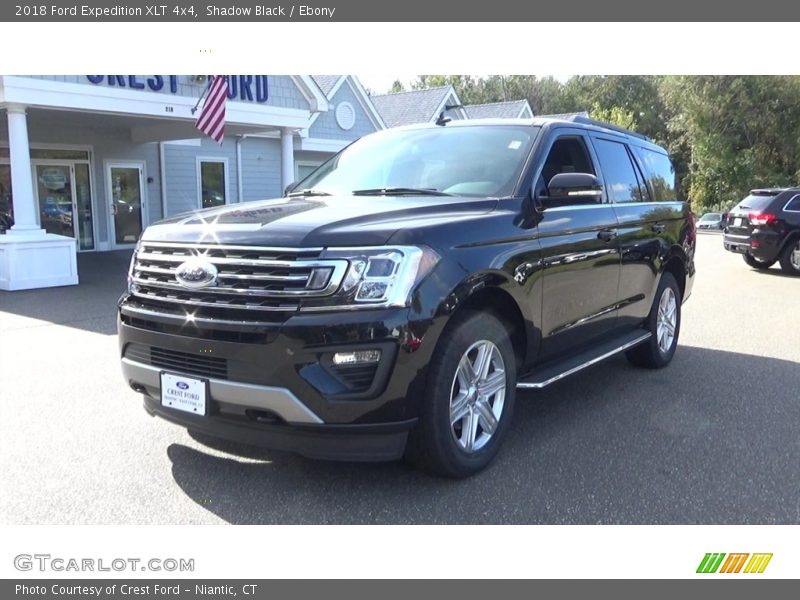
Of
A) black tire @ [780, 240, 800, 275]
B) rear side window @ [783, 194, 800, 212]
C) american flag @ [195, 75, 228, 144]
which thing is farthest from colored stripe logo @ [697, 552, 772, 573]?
rear side window @ [783, 194, 800, 212]

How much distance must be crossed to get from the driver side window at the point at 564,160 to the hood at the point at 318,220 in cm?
57

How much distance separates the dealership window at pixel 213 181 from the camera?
19.8 meters

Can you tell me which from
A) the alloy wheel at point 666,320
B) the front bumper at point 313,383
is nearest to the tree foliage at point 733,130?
the alloy wheel at point 666,320

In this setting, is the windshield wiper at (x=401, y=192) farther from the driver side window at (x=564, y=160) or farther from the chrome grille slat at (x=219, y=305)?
the chrome grille slat at (x=219, y=305)

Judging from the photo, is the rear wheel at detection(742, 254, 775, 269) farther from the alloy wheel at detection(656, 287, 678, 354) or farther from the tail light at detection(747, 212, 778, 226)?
the alloy wheel at detection(656, 287, 678, 354)

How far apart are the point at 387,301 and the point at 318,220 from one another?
24.0 inches

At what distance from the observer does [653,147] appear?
6602mm

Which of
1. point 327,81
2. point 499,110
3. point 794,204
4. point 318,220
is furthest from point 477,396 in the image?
point 499,110

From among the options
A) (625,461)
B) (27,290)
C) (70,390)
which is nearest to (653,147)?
(625,461)

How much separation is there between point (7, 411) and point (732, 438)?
16.2ft

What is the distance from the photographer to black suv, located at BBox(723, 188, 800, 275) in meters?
14.2

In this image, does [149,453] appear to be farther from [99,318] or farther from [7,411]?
[99,318]

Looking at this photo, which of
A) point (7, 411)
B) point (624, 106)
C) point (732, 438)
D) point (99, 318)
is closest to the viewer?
point (732, 438)

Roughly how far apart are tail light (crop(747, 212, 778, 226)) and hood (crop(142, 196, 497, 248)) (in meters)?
12.3
